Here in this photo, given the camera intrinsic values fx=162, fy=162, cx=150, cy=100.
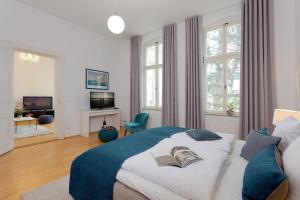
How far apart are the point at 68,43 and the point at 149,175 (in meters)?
4.23

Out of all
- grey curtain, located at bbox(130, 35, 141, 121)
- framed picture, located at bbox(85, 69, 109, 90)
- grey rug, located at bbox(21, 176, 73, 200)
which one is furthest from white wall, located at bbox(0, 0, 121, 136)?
grey rug, located at bbox(21, 176, 73, 200)

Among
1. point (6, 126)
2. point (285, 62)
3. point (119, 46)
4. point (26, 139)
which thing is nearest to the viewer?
point (285, 62)

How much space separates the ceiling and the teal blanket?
2950mm

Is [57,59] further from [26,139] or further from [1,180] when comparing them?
[1,180]

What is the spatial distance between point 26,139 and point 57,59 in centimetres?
211

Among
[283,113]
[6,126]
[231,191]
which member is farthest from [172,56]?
[6,126]

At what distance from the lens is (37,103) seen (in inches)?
265

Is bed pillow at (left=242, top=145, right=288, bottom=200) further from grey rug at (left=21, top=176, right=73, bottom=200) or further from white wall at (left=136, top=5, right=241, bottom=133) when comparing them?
white wall at (left=136, top=5, right=241, bottom=133)

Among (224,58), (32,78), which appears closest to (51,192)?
(224,58)

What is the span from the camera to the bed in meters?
1.05

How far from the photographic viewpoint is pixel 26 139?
398 centimetres

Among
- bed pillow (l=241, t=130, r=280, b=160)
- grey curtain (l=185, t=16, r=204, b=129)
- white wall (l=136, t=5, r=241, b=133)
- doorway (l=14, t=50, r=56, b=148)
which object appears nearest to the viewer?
bed pillow (l=241, t=130, r=280, b=160)

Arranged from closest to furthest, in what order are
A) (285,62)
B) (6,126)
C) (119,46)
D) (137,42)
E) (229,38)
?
(285,62)
(6,126)
(229,38)
(137,42)
(119,46)

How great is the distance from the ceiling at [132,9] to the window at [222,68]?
0.57 meters
